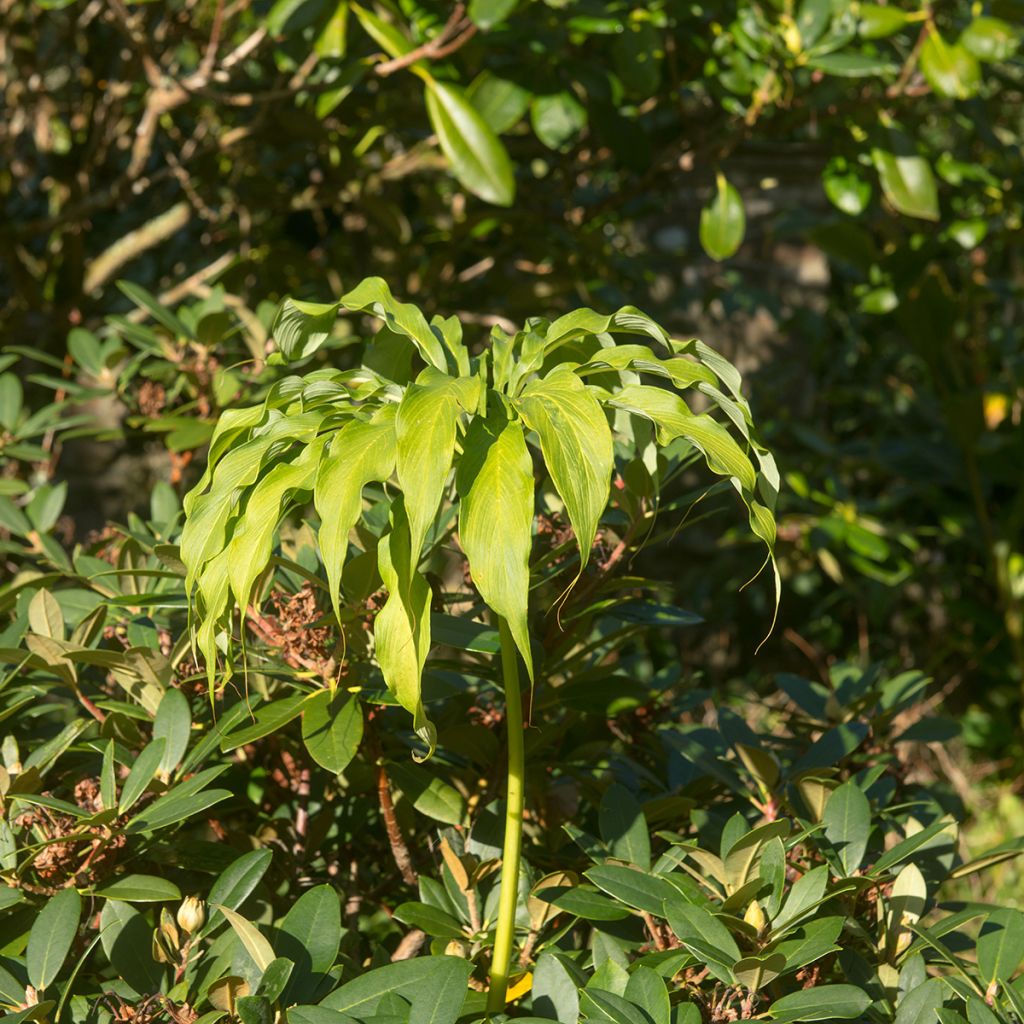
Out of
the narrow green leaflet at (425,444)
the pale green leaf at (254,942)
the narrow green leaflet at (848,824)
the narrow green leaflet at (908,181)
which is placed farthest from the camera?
the narrow green leaflet at (908,181)

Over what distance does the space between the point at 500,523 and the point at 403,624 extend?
11 centimetres

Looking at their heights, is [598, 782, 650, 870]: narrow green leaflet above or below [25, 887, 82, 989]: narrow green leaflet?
below

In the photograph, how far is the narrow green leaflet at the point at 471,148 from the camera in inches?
65.6

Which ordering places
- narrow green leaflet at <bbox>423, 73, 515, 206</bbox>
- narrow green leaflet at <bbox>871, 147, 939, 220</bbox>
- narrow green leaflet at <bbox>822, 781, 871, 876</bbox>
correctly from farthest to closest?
narrow green leaflet at <bbox>871, 147, 939, 220</bbox> → narrow green leaflet at <bbox>423, 73, 515, 206</bbox> → narrow green leaflet at <bbox>822, 781, 871, 876</bbox>

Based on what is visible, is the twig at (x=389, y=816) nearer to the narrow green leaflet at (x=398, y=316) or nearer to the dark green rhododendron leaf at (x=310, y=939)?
the dark green rhododendron leaf at (x=310, y=939)

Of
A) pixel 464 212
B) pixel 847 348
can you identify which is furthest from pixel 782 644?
pixel 464 212

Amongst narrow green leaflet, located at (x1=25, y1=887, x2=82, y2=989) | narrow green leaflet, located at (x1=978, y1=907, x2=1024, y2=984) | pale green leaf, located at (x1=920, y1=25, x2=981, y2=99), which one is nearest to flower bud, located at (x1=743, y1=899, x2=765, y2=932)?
narrow green leaflet, located at (x1=978, y1=907, x2=1024, y2=984)

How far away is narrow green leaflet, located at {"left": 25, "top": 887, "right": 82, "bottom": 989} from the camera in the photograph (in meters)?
0.84

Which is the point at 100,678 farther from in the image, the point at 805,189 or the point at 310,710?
the point at 805,189

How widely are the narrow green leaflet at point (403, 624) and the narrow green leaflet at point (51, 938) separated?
0.32 meters

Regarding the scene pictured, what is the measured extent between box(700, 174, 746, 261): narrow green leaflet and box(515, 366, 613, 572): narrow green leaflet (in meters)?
1.30

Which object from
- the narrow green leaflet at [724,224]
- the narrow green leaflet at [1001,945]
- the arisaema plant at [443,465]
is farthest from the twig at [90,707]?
the narrow green leaflet at [724,224]

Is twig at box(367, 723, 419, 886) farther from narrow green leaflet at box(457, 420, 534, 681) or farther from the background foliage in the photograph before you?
narrow green leaflet at box(457, 420, 534, 681)

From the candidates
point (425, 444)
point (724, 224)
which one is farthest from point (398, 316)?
point (724, 224)
